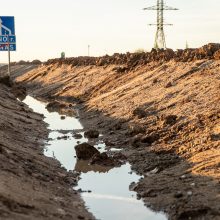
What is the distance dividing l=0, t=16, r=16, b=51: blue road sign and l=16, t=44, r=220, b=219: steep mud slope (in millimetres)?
5804

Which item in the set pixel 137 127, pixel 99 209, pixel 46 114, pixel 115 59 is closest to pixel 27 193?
pixel 99 209

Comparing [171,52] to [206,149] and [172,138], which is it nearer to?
[172,138]

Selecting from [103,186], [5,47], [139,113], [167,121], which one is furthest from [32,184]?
[5,47]

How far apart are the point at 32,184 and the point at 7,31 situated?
27.9m

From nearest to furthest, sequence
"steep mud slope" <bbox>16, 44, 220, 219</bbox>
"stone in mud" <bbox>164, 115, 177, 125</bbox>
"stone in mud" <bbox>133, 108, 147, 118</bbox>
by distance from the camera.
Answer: "steep mud slope" <bbox>16, 44, 220, 219</bbox> < "stone in mud" <bbox>164, 115, 177, 125</bbox> < "stone in mud" <bbox>133, 108, 147, 118</bbox>

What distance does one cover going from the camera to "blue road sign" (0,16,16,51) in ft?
123

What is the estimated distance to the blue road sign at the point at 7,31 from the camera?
37.4 metres

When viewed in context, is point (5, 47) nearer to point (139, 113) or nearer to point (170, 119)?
point (139, 113)

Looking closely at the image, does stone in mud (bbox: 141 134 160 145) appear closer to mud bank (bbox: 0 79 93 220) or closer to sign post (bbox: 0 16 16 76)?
mud bank (bbox: 0 79 93 220)

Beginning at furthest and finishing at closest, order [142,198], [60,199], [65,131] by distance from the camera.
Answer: [65,131] → [142,198] → [60,199]

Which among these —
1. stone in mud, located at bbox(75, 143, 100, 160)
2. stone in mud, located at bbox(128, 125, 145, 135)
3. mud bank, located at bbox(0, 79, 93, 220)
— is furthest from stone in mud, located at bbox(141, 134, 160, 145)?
mud bank, located at bbox(0, 79, 93, 220)

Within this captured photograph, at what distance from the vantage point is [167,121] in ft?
60.6

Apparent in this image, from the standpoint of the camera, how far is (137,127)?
1919 centimetres

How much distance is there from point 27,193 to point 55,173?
3.47m
